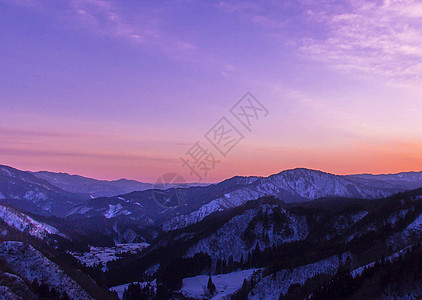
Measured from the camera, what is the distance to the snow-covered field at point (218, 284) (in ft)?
463

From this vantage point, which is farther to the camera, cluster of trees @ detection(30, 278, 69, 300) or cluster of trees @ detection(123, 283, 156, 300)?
cluster of trees @ detection(123, 283, 156, 300)

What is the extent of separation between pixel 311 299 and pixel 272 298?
27.5 m

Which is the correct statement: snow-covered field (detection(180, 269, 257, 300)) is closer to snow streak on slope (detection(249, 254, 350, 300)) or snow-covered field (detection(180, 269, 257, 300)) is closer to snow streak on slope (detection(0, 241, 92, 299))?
snow streak on slope (detection(249, 254, 350, 300))

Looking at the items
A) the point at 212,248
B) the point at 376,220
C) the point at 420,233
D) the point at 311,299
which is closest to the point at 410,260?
the point at 311,299

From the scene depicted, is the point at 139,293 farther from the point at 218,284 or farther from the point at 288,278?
the point at 288,278

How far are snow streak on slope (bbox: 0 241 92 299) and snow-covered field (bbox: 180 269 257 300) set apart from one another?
47.0 metres

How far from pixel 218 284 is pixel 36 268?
73073mm

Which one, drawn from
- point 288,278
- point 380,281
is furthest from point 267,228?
point 380,281

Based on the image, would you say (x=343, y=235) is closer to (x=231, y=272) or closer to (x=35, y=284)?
(x=231, y=272)

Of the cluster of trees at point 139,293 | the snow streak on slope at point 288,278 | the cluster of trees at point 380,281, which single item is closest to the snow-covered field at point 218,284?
the cluster of trees at point 139,293

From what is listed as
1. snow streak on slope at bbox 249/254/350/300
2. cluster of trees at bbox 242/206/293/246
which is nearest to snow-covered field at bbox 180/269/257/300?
snow streak on slope at bbox 249/254/350/300

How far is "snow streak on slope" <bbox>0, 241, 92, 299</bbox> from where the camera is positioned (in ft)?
352

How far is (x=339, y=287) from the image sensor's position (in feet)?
302

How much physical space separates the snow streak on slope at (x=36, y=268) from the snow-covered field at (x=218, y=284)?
47022mm
